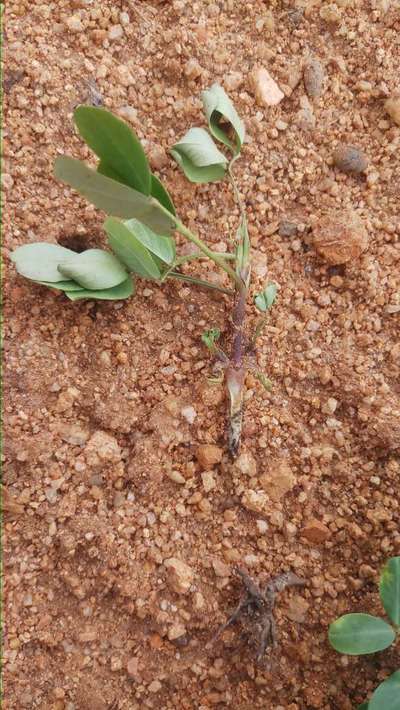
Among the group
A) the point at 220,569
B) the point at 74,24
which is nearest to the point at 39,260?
the point at 74,24

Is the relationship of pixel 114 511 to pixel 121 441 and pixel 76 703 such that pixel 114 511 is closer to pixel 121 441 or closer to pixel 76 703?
pixel 121 441

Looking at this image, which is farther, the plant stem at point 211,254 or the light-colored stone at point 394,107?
the light-colored stone at point 394,107

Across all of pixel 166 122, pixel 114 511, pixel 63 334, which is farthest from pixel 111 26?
pixel 114 511

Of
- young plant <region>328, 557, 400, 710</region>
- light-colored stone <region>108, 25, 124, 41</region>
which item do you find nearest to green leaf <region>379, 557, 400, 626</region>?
young plant <region>328, 557, 400, 710</region>

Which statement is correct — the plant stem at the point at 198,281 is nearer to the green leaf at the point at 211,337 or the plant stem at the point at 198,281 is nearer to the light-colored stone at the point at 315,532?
the green leaf at the point at 211,337

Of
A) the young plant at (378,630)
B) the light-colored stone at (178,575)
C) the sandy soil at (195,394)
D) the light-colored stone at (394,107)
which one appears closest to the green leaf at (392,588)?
the young plant at (378,630)
